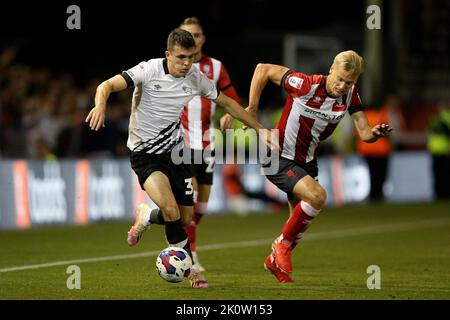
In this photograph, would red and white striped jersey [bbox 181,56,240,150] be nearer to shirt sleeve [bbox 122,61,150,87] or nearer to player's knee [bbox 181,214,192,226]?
player's knee [bbox 181,214,192,226]

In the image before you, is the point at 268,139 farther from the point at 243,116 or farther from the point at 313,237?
the point at 313,237

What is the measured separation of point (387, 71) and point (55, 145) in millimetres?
11482

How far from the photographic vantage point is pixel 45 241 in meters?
14.3

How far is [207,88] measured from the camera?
31.6 feet

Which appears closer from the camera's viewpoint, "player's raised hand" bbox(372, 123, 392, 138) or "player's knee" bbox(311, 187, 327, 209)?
"player's raised hand" bbox(372, 123, 392, 138)

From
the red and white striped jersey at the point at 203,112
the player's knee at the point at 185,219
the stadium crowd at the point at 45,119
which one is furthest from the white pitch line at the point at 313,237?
the stadium crowd at the point at 45,119

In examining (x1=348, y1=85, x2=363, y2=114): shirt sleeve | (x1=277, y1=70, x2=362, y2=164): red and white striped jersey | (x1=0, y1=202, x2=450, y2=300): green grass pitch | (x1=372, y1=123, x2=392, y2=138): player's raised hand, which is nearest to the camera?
(x1=0, y1=202, x2=450, y2=300): green grass pitch

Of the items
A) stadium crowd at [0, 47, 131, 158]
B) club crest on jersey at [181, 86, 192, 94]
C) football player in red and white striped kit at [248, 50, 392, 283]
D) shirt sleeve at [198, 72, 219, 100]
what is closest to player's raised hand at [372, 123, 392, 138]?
football player in red and white striped kit at [248, 50, 392, 283]

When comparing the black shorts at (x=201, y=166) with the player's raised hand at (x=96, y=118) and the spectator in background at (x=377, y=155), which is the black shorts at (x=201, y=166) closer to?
the player's raised hand at (x=96, y=118)

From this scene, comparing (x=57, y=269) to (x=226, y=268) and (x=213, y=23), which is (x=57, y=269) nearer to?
(x=226, y=268)

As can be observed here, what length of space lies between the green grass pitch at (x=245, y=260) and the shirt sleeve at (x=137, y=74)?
1744mm

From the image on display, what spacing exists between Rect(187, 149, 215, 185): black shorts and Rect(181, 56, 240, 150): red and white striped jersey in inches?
3.1

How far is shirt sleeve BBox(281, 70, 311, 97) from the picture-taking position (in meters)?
9.91
